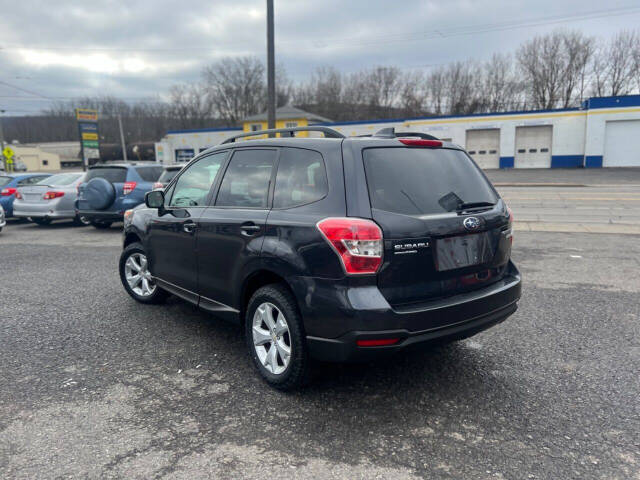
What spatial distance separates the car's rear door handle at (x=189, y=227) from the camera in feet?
13.2

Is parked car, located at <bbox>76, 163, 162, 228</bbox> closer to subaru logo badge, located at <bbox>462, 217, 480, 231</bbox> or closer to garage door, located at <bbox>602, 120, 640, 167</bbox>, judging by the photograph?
subaru logo badge, located at <bbox>462, 217, 480, 231</bbox>

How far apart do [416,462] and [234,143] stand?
2826mm

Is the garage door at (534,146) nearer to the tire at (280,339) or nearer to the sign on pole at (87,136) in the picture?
the sign on pole at (87,136)

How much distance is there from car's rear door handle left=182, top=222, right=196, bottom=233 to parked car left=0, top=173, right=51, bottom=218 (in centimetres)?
1146

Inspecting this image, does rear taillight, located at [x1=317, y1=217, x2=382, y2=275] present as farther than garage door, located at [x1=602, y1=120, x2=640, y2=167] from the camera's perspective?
No

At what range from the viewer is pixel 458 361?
3.77 metres

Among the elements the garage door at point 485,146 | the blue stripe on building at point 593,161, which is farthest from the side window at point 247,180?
the blue stripe on building at point 593,161

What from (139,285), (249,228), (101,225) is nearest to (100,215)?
(101,225)

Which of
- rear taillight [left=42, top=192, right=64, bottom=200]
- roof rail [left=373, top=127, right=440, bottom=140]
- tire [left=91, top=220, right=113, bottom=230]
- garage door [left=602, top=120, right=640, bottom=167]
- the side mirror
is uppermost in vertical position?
garage door [left=602, top=120, right=640, bottom=167]

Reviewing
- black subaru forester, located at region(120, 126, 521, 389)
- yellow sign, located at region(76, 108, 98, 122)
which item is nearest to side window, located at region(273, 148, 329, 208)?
black subaru forester, located at region(120, 126, 521, 389)

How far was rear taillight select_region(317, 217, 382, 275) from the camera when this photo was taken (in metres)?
2.73

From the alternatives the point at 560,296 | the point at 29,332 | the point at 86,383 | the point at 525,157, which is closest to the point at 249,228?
the point at 86,383

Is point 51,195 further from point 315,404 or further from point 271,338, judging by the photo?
point 315,404

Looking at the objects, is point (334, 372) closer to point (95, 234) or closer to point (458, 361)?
point (458, 361)
